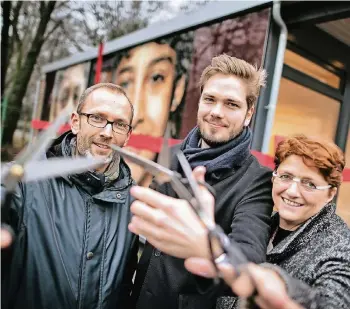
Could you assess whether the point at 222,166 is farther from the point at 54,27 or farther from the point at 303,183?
the point at 54,27

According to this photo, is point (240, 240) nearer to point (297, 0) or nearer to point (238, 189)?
point (238, 189)

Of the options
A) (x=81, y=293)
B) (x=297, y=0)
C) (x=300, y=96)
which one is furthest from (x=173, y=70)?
(x=81, y=293)

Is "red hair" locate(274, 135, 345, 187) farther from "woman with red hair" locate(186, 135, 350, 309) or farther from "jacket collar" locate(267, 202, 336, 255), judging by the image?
"jacket collar" locate(267, 202, 336, 255)

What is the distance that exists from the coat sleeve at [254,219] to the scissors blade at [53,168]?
526mm

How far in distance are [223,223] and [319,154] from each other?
463mm

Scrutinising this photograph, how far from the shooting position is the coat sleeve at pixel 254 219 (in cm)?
117

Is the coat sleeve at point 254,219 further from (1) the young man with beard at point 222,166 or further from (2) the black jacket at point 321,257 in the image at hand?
(2) the black jacket at point 321,257

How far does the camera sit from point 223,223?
4.92 ft

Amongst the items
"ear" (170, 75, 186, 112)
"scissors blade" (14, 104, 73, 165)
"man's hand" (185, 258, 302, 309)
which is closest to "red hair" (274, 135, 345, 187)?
"man's hand" (185, 258, 302, 309)

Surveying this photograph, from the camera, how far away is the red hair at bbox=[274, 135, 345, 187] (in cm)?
145

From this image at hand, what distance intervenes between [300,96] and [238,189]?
394cm

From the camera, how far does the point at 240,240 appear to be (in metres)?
1.20

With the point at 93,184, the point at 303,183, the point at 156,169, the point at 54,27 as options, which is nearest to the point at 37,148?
the point at 156,169

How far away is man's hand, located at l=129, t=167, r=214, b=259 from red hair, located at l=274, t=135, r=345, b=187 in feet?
2.20
